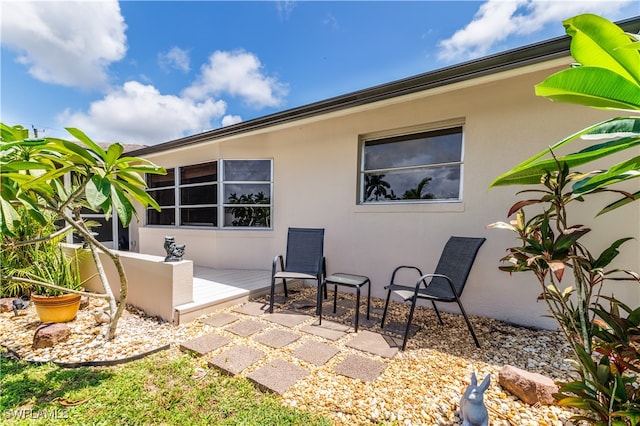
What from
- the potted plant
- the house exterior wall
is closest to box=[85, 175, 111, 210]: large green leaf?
the potted plant

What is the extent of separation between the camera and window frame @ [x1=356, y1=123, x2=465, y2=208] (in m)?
4.46

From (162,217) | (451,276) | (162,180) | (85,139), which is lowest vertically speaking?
(451,276)

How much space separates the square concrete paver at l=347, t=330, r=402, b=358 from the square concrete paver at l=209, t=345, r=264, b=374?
116 centimetres

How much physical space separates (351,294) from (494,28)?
5.26 m

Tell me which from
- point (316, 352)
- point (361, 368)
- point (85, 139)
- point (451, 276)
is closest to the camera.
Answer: point (85, 139)

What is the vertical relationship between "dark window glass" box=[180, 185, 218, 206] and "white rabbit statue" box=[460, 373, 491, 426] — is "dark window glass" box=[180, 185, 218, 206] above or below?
above

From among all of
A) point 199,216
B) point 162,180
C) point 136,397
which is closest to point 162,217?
point 162,180

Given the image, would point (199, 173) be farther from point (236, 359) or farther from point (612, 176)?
point (612, 176)

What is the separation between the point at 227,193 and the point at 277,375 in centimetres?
537

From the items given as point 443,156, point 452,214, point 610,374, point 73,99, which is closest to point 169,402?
point 610,374

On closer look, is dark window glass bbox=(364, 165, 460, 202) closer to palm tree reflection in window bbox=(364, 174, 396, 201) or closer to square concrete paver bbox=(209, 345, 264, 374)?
palm tree reflection in window bbox=(364, 174, 396, 201)

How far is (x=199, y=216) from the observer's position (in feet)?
24.9

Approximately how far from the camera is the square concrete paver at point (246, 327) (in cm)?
360

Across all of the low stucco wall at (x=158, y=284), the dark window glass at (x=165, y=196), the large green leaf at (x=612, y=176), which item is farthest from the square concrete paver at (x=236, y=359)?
the dark window glass at (x=165, y=196)
